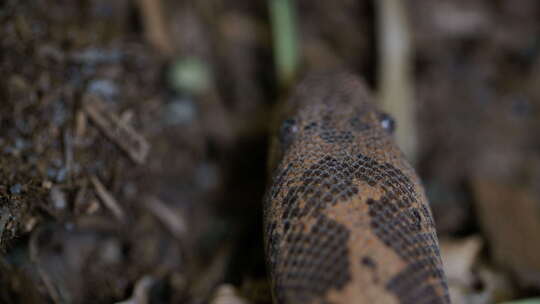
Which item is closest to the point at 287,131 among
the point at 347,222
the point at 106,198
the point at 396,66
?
the point at 347,222

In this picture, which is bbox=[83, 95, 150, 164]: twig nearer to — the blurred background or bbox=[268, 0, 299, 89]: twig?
the blurred background

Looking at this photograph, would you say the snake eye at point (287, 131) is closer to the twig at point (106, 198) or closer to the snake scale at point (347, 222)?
the snake scale at point (347, 222)

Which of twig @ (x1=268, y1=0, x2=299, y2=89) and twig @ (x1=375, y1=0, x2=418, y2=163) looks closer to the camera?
twig @ (x1=268, y1=0, x2=299, y2=89)

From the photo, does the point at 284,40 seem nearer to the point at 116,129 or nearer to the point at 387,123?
the point at 387,123

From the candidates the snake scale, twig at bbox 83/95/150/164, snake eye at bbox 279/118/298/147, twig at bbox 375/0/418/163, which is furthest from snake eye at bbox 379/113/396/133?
twig at bbox 83/95/150/164

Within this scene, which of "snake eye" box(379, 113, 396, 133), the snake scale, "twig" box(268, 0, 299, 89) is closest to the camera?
the snake scale

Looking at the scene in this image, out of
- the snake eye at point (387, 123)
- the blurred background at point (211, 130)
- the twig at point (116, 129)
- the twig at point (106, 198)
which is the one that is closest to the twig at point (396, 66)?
the blurred background at point (211, 130)

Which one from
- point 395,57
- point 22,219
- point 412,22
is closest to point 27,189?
point 22,219

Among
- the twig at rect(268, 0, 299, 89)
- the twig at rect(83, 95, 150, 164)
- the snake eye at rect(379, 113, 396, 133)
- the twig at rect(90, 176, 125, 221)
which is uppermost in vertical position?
the twig at rect(268, 0, 299, 89)
